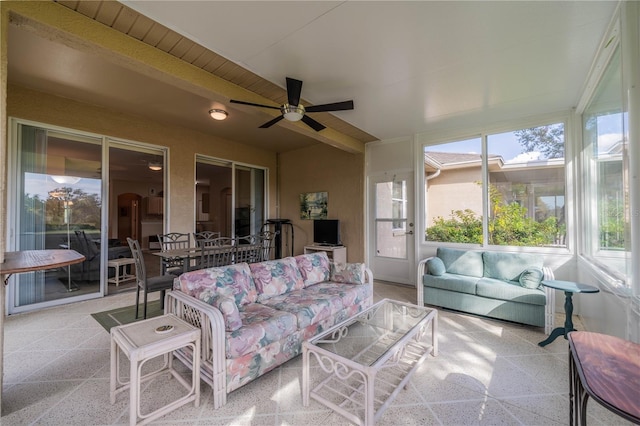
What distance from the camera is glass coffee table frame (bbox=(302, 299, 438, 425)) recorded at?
161cm

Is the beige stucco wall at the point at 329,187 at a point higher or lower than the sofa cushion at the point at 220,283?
higher

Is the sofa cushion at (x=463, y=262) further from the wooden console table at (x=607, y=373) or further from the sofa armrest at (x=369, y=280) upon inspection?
the wooden console table at (x=607, y=373)

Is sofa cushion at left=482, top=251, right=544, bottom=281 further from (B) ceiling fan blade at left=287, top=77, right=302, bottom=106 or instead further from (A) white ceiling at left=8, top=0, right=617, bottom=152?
(B) ceiling fan blade at left=287, top=77, right=302, bottom=106

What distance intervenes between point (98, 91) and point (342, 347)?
→ 4261 mm

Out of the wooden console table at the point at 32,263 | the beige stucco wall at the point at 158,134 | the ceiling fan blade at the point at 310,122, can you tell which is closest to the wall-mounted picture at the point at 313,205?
the beige stucco wall at the point at 158,134

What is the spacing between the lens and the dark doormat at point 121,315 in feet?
10.3

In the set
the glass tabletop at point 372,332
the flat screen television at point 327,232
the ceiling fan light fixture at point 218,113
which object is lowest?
the glass tabletop at point 372,332

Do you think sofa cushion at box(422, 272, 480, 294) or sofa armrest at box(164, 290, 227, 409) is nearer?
sofa armrest at box(164, 290, 227, 409)

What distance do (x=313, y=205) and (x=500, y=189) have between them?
3481mm

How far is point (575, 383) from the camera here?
122cm

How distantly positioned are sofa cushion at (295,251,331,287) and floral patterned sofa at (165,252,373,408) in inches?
0.5

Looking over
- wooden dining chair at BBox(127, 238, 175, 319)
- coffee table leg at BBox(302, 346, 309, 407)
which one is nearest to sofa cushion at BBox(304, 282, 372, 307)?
coffee table leg at BBox(302, 346, 309, 407)

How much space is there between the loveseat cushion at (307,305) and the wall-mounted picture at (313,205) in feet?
10.5

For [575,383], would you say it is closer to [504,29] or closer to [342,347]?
[342,347]
